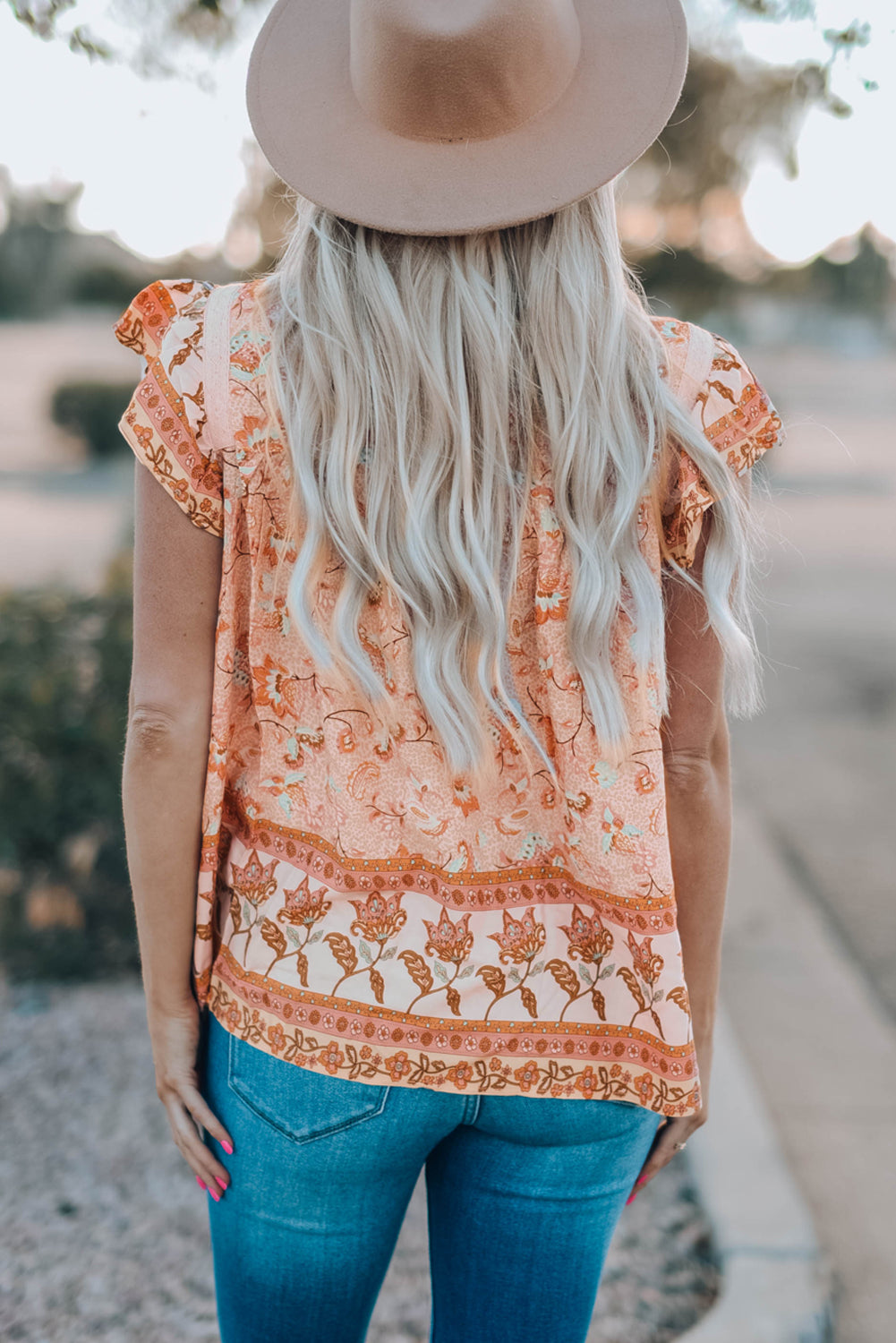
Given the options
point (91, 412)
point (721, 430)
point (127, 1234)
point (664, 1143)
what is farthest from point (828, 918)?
point (91, 412)

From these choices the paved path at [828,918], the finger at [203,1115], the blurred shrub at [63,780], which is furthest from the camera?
the blurred shrub at [63,780]

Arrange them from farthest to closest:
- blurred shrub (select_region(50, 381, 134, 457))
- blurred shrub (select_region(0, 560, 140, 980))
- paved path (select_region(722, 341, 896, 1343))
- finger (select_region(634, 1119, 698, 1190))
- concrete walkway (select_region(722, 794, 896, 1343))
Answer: blurred shrub (select_region(50, 381, 134, 457)), blurred shrub (select_region(0, 560, 140, 980)), paved path (select_region(722, 341, 896, 1343)), concrete walkway (select_region(722, 794, 896, 1343)), finger (select_region(634, 1119, 698, 1190))

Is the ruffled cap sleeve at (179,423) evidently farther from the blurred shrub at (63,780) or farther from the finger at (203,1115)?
the blurred shrub at (63,780)

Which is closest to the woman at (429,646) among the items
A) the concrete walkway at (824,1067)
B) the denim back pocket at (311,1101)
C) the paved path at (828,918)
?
the denim back pocket at (311,1101)

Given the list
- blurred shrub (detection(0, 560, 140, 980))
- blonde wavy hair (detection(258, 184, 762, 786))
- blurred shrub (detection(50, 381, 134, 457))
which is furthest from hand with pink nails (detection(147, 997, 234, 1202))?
blurred shrub (detection(50, 381, 134, 457))

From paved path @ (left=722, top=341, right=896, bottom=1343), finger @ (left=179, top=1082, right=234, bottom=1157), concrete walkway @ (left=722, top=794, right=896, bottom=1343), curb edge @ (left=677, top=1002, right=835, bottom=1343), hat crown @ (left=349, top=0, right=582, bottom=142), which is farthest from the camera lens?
paved path @ (left=722, top=341, right=896, bottom=1343)

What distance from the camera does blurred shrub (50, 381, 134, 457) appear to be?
1834cm

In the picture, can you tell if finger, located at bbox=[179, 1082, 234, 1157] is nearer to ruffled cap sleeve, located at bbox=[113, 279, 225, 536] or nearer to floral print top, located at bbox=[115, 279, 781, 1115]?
floral print top, located at bbox=[115, 279, 781, 1115]

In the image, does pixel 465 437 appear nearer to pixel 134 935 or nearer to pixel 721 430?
pixel 721 430

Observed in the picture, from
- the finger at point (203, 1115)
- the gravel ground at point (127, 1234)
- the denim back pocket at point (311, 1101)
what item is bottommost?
the gravel ground at point (127, 1234)

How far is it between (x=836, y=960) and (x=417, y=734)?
3.25m

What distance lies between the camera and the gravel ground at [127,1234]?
2.40 m

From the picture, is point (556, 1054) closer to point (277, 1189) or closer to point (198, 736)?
point (277, 1189)

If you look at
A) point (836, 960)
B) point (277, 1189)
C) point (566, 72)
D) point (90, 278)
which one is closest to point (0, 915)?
point (277, 1189)
